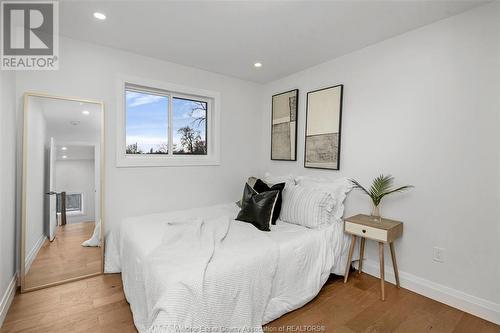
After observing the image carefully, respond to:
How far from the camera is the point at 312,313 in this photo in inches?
78.0

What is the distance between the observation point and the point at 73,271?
2453 millimetres

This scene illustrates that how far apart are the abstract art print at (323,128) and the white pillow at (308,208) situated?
0.49 metres

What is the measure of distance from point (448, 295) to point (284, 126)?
249 cm

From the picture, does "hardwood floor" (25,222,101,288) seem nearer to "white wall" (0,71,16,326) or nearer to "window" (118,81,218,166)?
"white wall" (0,71,16,326)

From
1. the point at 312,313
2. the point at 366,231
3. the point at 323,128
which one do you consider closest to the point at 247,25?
the point at 323,128

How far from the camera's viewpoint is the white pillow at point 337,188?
2697 mm

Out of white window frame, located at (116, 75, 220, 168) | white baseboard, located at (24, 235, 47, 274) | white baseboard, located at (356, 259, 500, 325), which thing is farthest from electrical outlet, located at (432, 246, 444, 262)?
white baseboard, located at (24, 235, 47, 274)

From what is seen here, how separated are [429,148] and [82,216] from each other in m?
3.41

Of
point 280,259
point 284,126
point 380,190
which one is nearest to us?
point 280,259

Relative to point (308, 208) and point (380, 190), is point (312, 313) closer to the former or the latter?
point (308, 208)

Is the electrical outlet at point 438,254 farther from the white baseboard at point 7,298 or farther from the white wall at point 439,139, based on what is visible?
the white baseboard at point 7,298

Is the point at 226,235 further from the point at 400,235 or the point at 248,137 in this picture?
the point at 248,137

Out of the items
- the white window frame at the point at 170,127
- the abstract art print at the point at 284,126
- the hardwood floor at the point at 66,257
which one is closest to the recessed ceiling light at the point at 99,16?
the white window frame at the point at 170,127

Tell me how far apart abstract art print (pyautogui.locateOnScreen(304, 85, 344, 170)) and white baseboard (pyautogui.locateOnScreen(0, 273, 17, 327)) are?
10.2 feet
